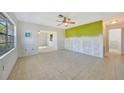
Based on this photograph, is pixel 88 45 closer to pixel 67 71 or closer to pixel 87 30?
pixel 87 30

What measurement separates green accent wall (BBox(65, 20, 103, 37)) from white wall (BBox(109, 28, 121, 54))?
2413mm

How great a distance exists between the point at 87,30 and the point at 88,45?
1126mm

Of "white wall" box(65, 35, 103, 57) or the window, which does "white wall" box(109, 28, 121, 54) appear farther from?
the window

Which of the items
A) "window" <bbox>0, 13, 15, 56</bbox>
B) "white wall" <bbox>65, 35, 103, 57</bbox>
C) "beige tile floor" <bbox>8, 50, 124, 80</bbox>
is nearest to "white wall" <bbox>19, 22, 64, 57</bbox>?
"beige tile floor" <bbox>8, 50, 124, 80</bbox>

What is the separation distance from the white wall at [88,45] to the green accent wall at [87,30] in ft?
1.03

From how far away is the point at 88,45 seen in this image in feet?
22.5

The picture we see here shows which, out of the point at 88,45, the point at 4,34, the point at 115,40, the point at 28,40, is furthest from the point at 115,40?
the point at 4,34

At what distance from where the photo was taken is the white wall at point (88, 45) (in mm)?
5926

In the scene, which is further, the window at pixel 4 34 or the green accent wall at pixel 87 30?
the green accent wall at pixel 87 30

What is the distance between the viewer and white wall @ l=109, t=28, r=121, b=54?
7.41 metres

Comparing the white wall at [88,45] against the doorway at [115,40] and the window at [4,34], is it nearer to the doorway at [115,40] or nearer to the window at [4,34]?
the doorway at [115,40]

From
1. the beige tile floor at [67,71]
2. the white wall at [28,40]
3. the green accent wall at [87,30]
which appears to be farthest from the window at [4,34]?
the green accent wall at [87,30]
